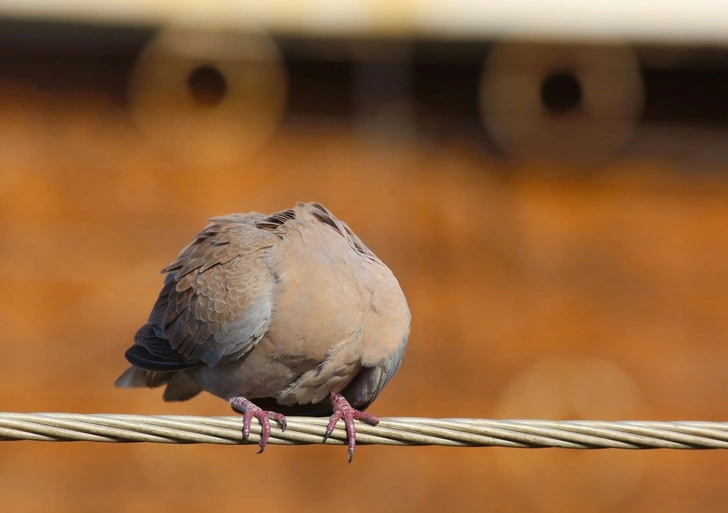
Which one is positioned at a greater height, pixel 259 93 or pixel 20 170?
pixel 259 93

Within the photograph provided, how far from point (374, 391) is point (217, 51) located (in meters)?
3.83

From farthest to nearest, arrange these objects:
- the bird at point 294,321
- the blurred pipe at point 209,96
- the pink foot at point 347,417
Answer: the blurred pipe at point 209,96, the bird at point 294,321, the pink foot at point 347,417

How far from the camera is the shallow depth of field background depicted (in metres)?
6.01

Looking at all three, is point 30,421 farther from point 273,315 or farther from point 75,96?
point 75,96

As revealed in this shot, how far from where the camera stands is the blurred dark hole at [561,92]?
6402mm

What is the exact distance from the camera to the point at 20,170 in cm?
612

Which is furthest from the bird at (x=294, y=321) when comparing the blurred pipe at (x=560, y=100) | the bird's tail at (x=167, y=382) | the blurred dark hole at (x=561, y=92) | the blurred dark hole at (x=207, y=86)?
the blurred dark hole at (x=561, y=92)

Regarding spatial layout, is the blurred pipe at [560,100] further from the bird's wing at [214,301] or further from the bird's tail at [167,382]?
the bird's tail at [167,382]

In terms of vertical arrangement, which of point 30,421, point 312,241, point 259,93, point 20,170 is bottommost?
point 30,421

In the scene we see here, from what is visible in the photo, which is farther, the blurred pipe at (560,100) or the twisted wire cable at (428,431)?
the blurred pipe at (560,100)

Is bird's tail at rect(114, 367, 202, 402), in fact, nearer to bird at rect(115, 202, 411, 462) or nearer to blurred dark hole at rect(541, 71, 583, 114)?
bird at rect(115, 202, 411, 462)

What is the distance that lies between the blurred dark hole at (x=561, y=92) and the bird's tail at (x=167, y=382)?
12.6 ft

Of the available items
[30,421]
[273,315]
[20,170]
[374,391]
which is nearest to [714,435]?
[374,391]

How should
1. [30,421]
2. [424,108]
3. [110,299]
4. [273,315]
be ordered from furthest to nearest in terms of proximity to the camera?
1. [424,108]
2. [110,299]
3. [273,315]
4. [30,421]
